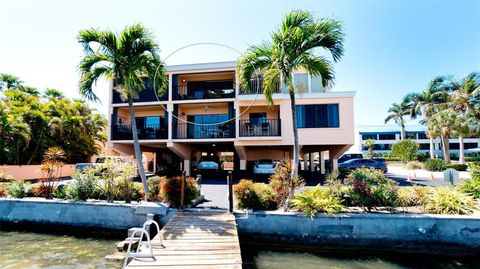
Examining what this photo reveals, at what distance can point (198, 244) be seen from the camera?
6.28m

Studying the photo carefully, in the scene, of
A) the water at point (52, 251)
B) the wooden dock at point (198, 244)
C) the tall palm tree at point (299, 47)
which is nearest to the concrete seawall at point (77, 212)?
the water at point (52, 251)

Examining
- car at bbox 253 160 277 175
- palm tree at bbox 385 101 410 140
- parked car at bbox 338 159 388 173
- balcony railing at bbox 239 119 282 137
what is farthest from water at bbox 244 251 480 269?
palm tree at bbox 385 101 410 140

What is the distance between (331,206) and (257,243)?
8.66ft

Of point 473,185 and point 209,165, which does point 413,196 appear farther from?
point 209,165

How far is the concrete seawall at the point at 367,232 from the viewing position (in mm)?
7441

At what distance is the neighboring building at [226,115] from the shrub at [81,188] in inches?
269

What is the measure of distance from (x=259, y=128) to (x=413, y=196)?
10.1 metres

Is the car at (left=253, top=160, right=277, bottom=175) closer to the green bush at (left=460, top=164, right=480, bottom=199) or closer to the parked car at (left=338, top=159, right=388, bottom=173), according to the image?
the parked car at (left=338, top=159, right=388, bottom=173)

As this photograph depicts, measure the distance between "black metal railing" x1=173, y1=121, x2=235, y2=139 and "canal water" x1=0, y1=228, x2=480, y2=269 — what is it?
10382 millimetres

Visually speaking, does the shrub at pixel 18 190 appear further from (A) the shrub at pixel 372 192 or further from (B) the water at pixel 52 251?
(A) the shrub at pixel 372 192

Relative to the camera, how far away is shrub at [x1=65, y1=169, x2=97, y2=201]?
32.2 ft

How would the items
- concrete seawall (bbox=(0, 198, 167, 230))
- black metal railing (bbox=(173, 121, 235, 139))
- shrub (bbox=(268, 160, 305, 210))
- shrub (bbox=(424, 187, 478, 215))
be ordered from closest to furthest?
shrub (bbox=(424, 187, 478, 215)), shrub (bbox=(268, 160, 305, 210)), concrete seawall (bbox=(0, 198, 167, 230)), black metal railing (bbox=(173, 121, 235, 139))

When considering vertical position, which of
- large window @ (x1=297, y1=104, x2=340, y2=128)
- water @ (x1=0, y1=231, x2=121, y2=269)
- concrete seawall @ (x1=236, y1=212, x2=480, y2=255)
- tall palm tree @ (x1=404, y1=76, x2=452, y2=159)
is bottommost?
water @ (x1=0, y1=231, x2=121, y2=269)

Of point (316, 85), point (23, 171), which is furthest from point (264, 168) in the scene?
point (23, 171)
